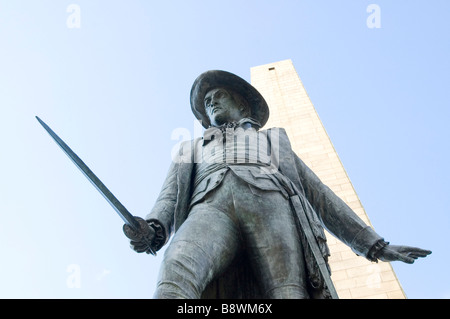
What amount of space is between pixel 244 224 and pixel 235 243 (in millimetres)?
163

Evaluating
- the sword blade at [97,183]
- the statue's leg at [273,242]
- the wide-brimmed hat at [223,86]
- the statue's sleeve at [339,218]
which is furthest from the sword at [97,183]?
the wide-brimmed hat at [223,86]

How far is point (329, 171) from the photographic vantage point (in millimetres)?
12664

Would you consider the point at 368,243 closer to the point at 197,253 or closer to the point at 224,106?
the point at 197,253

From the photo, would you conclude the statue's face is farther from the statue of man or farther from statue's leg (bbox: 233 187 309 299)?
statue's leg (bbox: 233 187 309 299)

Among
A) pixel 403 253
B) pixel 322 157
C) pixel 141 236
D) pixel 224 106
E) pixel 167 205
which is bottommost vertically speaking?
pixel 322 157

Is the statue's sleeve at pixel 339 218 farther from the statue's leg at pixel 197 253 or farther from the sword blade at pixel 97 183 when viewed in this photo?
the sword blade at pixel 97 183

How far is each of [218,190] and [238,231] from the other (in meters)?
0.37

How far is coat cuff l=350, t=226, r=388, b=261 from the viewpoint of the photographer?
12.4 feet

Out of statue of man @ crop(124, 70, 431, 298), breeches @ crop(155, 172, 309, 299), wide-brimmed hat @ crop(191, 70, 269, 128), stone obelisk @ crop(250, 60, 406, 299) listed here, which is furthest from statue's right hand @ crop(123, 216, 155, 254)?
stone obelisk @ crop(250, 60, 406, 299)

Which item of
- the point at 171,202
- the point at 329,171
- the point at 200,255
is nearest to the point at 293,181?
the point at 171,202

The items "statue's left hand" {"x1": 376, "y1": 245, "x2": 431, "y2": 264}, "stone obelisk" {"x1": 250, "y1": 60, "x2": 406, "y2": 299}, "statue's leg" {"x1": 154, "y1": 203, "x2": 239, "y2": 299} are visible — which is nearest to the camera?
"statue's leg" {"x1": 154, "y1": 203, "x2": 239, "y2": 299}

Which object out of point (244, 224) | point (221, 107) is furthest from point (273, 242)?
point (221, 107)

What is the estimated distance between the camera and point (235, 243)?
3.56 metres

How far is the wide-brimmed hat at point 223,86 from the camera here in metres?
5.28
